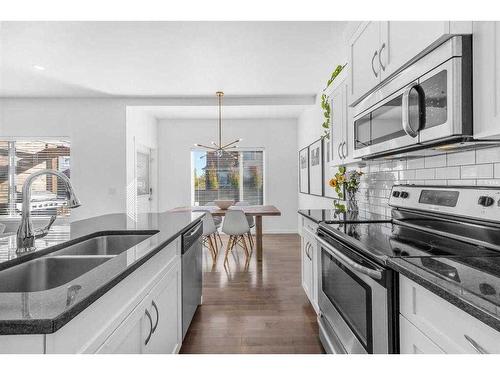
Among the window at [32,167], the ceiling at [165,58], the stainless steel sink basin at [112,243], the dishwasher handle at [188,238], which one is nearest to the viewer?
the stainless steel sink basin at [112,243]

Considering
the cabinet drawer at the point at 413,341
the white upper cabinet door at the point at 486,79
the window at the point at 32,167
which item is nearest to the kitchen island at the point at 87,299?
the cabinet drawer at the point at 413,341

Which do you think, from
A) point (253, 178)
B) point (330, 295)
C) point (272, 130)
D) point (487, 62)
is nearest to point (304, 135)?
point (272, 130)

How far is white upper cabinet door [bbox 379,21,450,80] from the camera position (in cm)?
125

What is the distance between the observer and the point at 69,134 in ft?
16.8

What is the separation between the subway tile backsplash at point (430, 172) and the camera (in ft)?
4.67

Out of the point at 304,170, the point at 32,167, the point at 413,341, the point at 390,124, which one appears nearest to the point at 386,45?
the point at 390,124

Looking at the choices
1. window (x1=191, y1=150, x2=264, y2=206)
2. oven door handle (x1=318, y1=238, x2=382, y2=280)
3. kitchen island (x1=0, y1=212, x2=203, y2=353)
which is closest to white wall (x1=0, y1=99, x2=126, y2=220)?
window (x1=191, y1=150, x2=264, y2=206)

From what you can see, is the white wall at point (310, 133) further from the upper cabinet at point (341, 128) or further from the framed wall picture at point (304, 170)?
the upper cabinet at point (341, 128)

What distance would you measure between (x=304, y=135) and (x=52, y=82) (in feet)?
13.4

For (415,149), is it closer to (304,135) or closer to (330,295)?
(330,295)

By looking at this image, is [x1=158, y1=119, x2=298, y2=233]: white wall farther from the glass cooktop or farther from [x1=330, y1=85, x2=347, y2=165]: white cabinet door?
the glass cooktop

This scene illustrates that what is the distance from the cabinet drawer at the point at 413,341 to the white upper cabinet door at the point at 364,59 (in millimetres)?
1306

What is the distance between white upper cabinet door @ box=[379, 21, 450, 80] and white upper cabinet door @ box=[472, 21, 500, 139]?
0.12 m

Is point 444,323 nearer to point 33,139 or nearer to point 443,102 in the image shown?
point 443,102
